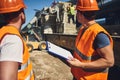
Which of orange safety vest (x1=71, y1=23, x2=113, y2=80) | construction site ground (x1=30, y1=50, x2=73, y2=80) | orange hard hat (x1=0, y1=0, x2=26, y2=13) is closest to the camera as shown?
orange hard hat (x1=0, y1=0, x2=26, y2=13)

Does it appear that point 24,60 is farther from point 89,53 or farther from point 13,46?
Answer: point 89,53

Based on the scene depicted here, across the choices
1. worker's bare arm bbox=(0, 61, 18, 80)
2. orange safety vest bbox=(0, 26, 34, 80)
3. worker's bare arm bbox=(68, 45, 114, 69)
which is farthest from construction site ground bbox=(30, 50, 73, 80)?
worker's bare arm bbox=(0, 61, 18, 80)

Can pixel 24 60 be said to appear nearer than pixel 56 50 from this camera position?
Yes

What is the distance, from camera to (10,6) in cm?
234

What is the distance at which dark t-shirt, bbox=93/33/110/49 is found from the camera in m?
2.97

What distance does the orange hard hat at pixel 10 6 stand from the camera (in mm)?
2316

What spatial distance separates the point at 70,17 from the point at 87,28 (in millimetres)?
23964

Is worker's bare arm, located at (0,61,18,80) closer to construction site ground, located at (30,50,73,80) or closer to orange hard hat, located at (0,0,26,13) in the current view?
orange hard hat, located at (0,0,26,13)

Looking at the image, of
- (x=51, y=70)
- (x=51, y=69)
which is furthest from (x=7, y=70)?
(x=51, y=69)

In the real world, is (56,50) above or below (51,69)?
above

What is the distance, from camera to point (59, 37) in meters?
16.9

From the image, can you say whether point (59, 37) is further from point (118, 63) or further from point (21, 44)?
point (21, 44)

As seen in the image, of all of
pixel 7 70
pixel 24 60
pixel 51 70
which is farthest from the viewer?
pixel 51 70

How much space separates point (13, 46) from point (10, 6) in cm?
49
